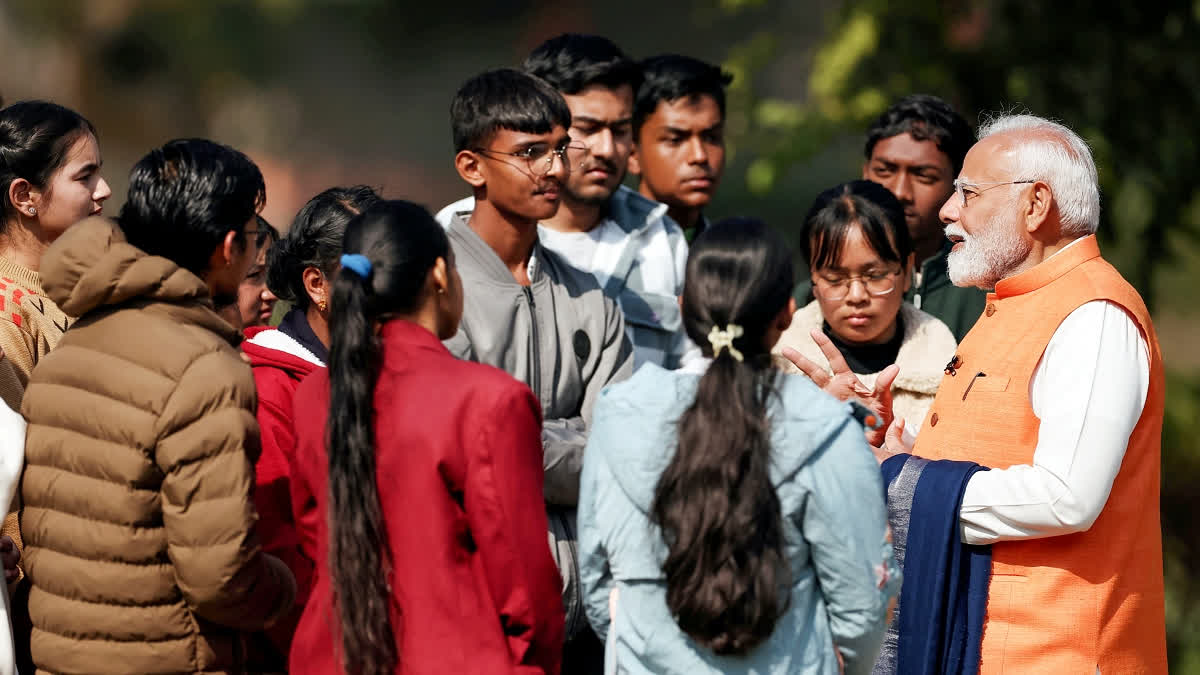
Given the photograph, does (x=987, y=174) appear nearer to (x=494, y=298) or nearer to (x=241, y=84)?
(x=494, y=298)

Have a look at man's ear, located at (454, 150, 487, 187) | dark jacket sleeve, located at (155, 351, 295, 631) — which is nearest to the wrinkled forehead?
man's ear, located at (454, 150, 487, 187)

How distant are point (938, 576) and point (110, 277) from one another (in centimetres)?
200

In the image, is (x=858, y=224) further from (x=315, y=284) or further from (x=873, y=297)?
(x=315, y=284)

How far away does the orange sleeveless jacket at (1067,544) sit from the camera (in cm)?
305

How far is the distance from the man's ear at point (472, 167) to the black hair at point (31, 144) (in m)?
1.06

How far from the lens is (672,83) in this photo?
5016mm

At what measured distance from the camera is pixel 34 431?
2.75 m

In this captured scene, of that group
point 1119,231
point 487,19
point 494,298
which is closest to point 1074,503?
point 494,298

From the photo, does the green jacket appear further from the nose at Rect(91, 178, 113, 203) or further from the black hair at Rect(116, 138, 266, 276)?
the nose at Rect(91, 178, 113, 203)

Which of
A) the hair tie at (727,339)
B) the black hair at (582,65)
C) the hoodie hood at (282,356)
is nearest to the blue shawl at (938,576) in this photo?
the hair tie at (727,339)

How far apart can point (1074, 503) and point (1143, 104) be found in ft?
17.1

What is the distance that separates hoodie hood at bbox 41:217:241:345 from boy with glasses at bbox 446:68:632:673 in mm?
807

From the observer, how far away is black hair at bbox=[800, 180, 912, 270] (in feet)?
12.8

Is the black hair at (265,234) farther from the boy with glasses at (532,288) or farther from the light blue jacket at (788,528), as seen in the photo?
the light blue jacket at (788,528)
